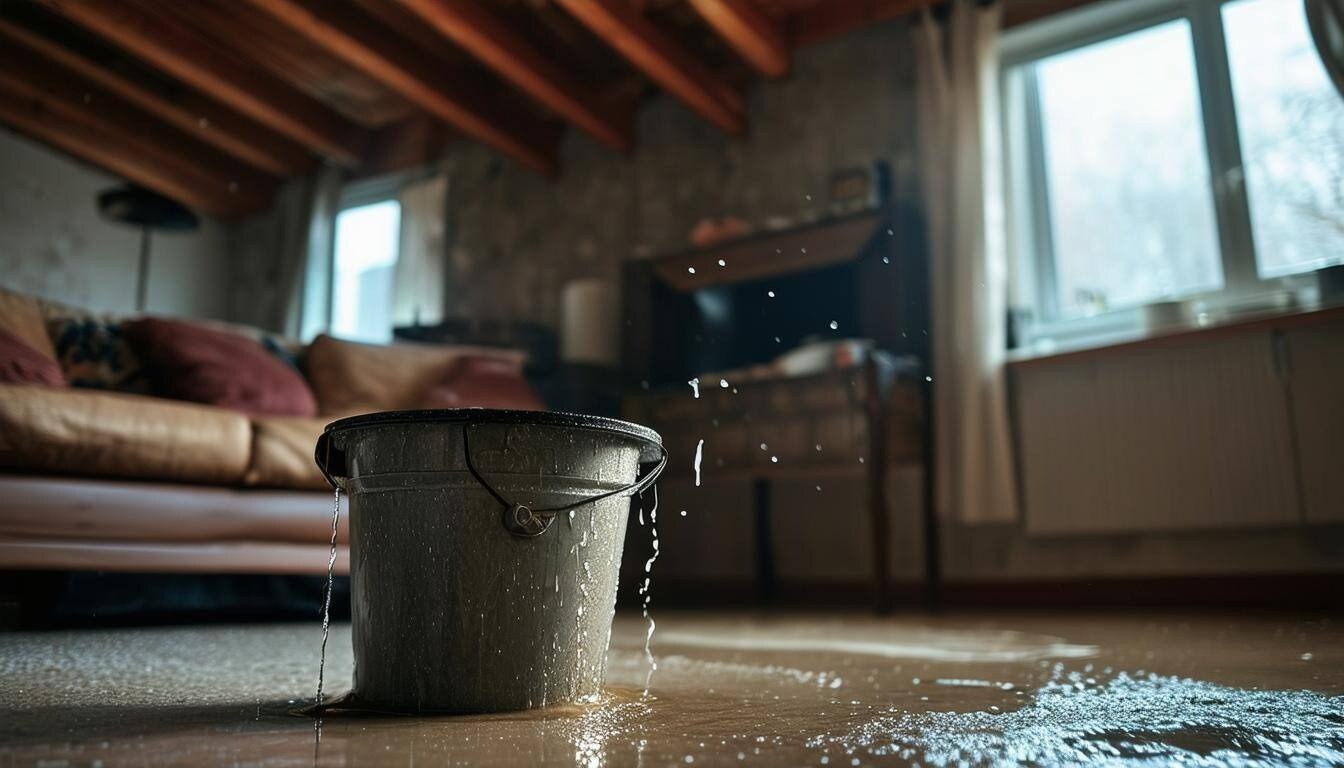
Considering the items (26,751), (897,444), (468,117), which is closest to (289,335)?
(468,117)

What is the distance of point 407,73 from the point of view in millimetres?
4270

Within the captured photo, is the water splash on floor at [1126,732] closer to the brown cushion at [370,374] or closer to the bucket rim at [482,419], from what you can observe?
the bucket rim at [482,419]

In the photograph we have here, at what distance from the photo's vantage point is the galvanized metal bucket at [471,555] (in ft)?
3.43

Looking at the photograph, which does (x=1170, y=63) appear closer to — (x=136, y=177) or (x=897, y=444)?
(x=897, y=444)

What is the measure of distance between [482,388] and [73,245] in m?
3.26

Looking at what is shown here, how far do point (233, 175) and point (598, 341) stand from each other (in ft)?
9.64

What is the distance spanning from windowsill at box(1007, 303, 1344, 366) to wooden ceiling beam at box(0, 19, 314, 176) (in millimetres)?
4383

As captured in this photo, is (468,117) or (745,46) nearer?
(745,46)

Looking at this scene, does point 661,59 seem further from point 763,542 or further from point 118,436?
point 118,436

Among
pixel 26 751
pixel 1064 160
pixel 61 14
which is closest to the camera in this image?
pixel 26 751

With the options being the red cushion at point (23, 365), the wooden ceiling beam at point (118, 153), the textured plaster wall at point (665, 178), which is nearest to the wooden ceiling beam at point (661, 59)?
the textured plaster wall at point (665, 178)

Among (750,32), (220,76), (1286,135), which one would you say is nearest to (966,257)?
(1286,135)

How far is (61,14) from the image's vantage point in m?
4.08

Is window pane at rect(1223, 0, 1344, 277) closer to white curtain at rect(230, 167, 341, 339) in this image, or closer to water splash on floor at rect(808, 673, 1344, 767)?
water splash on floor at rect(808, 673, 1344, 767)
